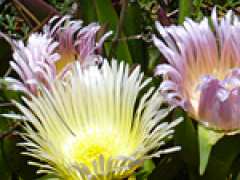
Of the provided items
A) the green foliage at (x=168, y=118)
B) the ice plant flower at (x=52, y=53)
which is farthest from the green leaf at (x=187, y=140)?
the ice plant flower at (x=52, y=53)

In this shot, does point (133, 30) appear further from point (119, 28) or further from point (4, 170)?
point (4, 170)

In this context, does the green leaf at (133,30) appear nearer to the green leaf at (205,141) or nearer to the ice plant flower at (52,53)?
the ice plant flower at (52,53)

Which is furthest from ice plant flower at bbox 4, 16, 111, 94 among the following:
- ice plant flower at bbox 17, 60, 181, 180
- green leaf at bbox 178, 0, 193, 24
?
green leaf at bbox 178, 0, 193, 24

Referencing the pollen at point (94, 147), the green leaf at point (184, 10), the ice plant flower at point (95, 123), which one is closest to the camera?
the ice plant flower at point (95, 123)

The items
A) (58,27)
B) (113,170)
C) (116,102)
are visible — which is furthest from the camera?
(58,27)

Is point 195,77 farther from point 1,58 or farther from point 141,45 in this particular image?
point 1,58

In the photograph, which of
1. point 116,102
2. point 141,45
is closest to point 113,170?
point 116,102
